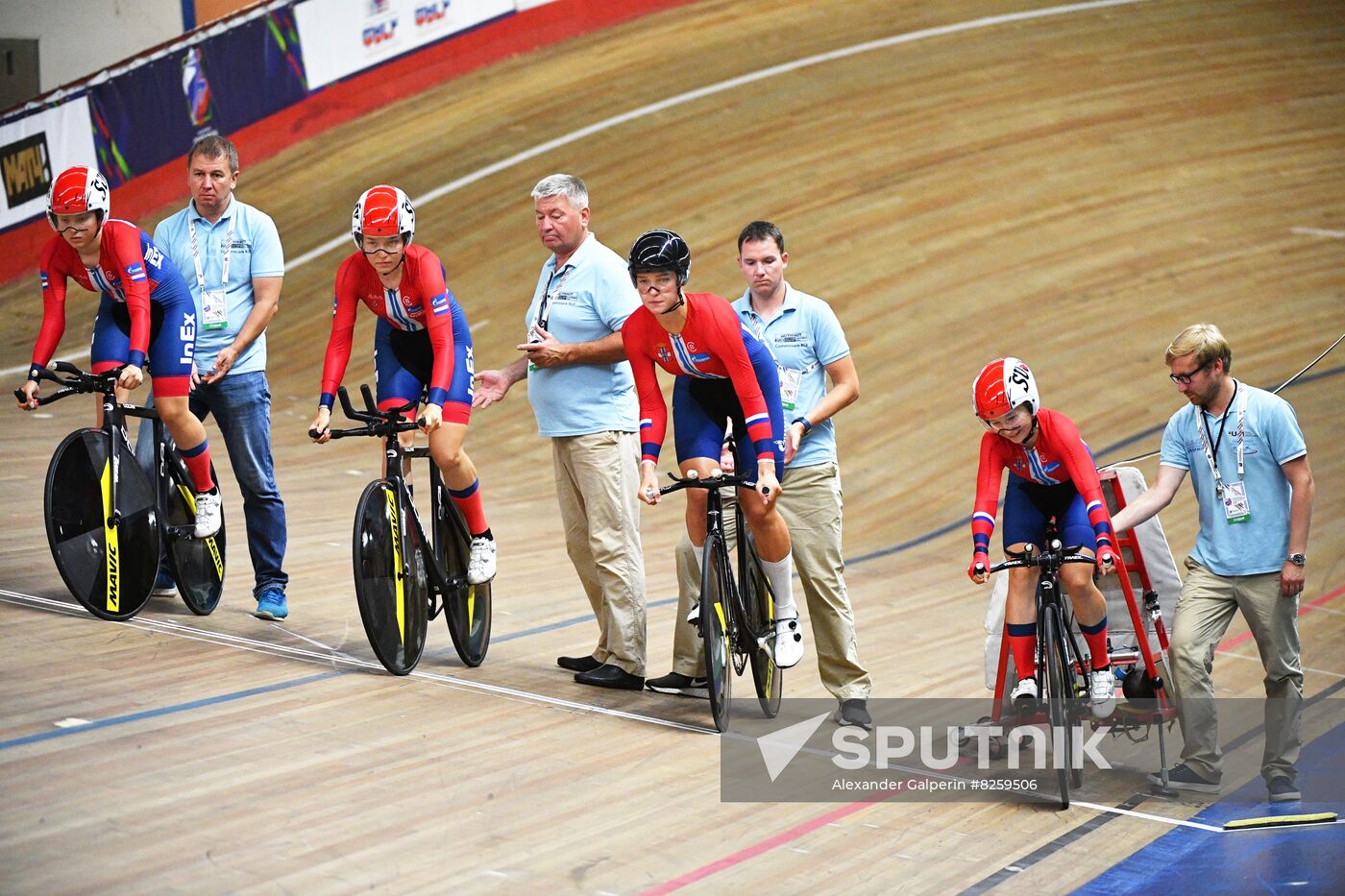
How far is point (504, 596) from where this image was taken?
5.26 metres

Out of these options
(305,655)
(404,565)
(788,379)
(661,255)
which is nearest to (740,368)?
(661,255)

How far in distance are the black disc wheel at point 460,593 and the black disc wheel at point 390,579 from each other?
0.10 m

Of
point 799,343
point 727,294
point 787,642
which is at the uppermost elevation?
point 727,294

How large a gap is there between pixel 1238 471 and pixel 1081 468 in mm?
461

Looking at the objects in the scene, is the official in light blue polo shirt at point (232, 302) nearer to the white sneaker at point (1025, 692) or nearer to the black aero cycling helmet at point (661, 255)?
the black aero cycling helmet at point (661, 255)

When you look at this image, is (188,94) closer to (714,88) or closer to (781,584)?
(714,88)

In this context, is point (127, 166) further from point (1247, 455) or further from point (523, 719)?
point (1247, 455)

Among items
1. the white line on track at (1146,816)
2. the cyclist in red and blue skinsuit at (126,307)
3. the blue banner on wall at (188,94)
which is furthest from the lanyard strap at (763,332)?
the blue banner on wall at (188,94)

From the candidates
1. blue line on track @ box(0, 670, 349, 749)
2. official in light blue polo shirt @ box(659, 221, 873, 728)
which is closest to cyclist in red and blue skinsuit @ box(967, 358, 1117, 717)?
official in light blue polo shirt @ box(659, 221, 873, 728)

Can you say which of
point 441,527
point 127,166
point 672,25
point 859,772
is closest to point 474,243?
point 127,166

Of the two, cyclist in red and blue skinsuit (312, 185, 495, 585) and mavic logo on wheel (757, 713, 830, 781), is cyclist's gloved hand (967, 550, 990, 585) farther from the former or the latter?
cyclist in red and blue skinsuit (312, 185, 495, 585)

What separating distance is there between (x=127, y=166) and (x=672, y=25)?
5.15 metres

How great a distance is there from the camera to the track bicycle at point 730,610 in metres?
A: 3.62

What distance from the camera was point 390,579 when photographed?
3865 millimetres
